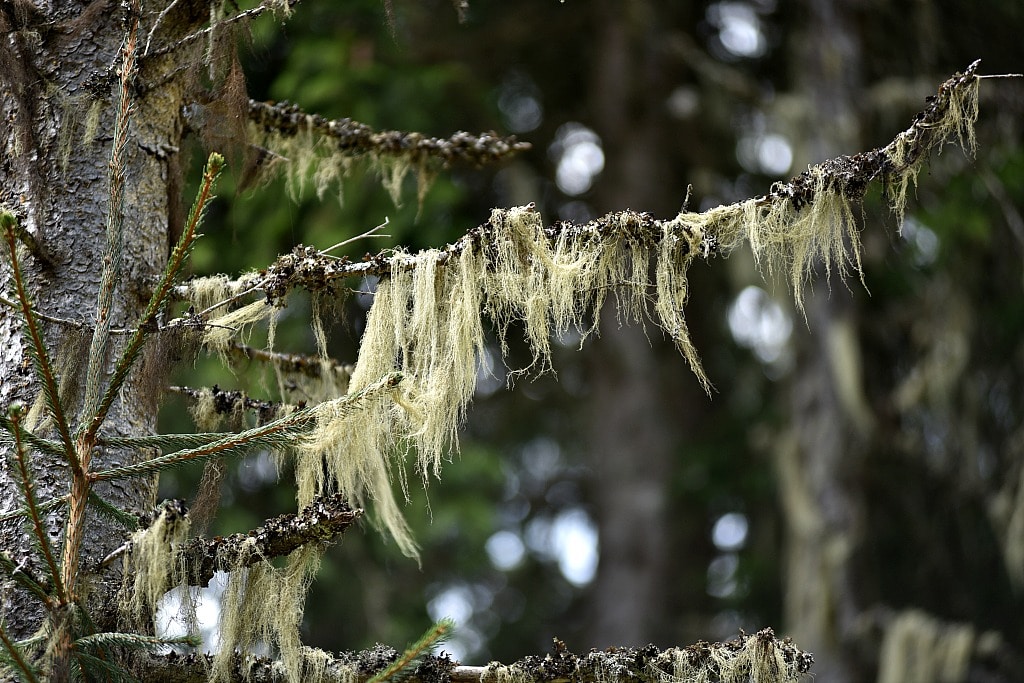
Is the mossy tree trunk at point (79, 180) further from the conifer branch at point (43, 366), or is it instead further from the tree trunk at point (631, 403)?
the tree trunk at point (631, 403)

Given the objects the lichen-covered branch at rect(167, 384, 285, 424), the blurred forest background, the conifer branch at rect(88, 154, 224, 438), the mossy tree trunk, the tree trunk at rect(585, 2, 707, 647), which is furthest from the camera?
the tree trunk at rect(585, 2, 707, 647)

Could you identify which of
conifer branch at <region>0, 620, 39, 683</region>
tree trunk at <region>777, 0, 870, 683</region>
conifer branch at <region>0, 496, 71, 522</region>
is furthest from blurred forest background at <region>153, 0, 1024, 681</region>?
conifer branch at <region>0, 620, 39, 683</region>

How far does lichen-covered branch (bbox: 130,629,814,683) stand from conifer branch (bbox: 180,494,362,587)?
0.20 m

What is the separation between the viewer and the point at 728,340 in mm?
9766

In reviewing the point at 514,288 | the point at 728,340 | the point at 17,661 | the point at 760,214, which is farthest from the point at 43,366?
the point at 728,340

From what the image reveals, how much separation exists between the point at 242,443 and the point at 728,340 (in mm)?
8040

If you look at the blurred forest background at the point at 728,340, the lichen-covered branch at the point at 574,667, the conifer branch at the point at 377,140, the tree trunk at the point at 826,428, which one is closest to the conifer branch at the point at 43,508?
the lichen-covered branch at the point at 574,667

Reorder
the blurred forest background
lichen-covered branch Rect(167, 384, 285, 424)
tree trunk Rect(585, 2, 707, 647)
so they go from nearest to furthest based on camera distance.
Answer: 1. lichen-covered branch Rect(167, 384, 285, 424)
2. the blurred forest background
3. tree trunk Rect(585, 2, 707, 647)

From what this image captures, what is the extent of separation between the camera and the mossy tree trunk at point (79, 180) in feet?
7.92

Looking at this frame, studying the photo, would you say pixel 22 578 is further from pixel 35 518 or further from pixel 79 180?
pixel 79 180

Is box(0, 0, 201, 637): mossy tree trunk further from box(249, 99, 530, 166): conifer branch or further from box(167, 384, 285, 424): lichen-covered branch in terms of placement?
box(249, 99, 530, 166): conifer branch

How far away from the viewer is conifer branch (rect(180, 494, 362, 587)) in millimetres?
2215

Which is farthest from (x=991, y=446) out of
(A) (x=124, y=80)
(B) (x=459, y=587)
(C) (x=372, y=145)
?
(A) (x=124, y=80)

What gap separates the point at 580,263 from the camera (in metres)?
2.32
